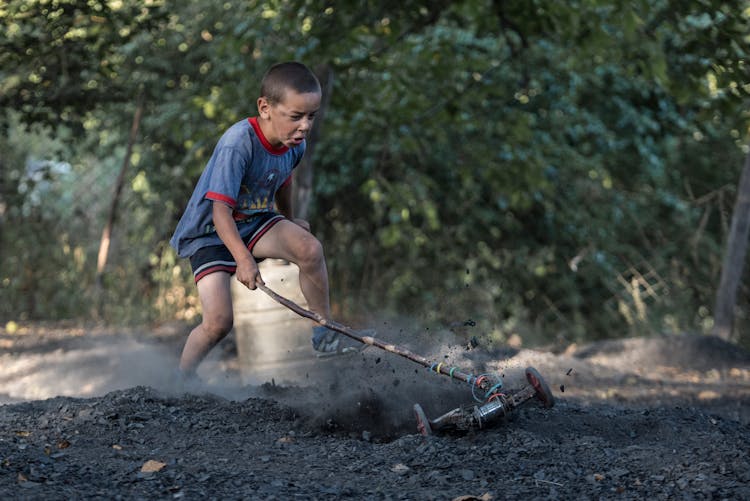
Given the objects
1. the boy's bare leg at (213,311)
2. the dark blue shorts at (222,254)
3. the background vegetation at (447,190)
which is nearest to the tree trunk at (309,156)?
the background vegetation at (447,190)

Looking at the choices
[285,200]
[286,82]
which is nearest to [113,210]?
[285,200]

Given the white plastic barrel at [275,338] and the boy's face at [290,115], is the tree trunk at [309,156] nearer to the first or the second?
the white plastic barrel at [275,338]

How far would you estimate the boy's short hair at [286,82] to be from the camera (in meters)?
4.13

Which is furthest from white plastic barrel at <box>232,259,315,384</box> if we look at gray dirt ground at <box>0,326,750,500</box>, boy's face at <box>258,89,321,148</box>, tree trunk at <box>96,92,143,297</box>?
tree trunk at <box>96,92,143,297</box>

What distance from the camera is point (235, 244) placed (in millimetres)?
4027

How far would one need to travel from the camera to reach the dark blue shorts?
436cm

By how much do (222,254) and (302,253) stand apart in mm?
381

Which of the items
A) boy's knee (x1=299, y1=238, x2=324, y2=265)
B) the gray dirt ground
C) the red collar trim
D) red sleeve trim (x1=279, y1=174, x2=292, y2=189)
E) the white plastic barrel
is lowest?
the gray dirt ground

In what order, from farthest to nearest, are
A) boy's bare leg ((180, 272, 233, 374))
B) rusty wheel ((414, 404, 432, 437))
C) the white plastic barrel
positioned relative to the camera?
1. the white plastic barrel
2. boy's bare leg ((180, 272, 233, 374))
3. rusty wheel ((414, 404, 432, 437))

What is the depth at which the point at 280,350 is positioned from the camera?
19.3ft

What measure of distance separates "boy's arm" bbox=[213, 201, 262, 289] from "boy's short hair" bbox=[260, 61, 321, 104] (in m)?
0.55

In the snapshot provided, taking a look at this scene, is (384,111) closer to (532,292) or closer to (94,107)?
(94,107)

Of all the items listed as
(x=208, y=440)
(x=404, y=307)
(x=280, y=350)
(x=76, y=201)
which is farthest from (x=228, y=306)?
(x=76, y=201)

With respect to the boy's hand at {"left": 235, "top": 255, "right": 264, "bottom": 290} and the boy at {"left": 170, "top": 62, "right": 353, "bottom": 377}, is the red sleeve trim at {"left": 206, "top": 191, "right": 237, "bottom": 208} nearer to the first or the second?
the boy at {"left": 170, "top": 62, "right": 353, "bottom": 377}
